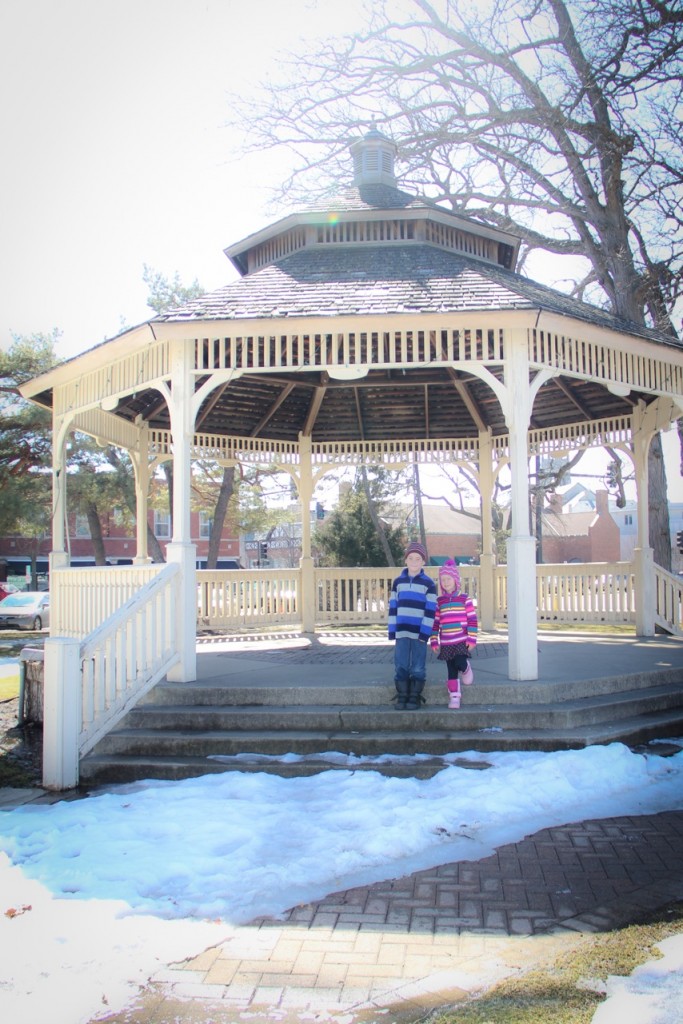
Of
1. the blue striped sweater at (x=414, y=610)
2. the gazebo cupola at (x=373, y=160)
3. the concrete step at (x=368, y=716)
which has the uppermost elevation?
the gazebo cupola at (x=373, y=160)

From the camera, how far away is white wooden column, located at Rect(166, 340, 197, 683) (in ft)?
26.7

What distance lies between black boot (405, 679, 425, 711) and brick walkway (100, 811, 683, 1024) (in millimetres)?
2231

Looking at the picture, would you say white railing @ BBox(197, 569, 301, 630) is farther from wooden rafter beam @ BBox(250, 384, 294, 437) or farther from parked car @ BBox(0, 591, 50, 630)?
parked car @ BBox(0, 591, 50, 630)

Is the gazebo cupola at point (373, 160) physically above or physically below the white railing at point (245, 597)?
above

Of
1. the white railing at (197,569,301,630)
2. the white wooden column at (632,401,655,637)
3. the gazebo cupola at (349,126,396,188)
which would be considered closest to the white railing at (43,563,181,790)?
the white railing at (197,569,301,630)

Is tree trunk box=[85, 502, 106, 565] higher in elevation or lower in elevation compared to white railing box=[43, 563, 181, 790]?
higher

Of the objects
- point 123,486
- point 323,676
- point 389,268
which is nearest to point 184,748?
point 323,676

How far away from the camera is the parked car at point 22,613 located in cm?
3062

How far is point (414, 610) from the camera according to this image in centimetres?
727

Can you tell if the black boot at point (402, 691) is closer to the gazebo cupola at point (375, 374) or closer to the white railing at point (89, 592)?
the gazebo cupola at point (375, 374)

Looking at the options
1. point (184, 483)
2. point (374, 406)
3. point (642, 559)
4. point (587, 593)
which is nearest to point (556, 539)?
point (587, 593)

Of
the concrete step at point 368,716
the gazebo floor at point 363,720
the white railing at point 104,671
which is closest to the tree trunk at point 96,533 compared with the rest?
the gazebo floor at point 363,720

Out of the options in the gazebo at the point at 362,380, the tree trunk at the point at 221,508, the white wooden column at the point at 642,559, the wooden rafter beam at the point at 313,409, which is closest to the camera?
the gazebo at the point at 362,380

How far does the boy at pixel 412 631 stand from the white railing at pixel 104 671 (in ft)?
7.55
